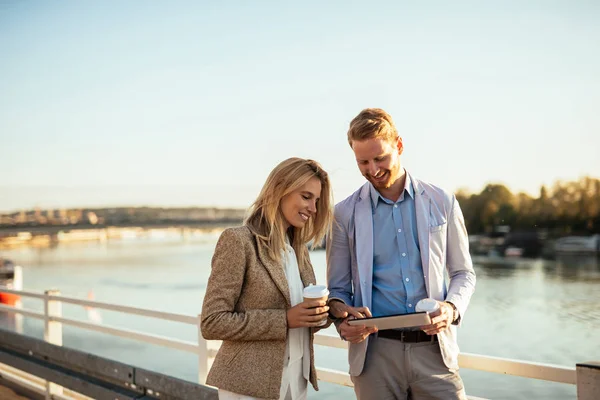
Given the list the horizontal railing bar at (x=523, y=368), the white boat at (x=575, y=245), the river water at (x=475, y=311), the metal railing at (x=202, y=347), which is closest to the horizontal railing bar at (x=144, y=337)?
the metal railing at (x=202, y=347)

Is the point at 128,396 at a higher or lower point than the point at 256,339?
lower

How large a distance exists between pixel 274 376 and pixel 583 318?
158ft

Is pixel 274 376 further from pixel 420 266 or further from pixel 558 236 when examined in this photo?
pixel 558 236

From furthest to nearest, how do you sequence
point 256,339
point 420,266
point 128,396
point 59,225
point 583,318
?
1. point 59,225
2. point 583,318
3. point 128,396
4. point 420,266
5. point 256,339

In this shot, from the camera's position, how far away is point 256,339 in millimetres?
2158

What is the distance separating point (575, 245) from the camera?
7769 centimetres

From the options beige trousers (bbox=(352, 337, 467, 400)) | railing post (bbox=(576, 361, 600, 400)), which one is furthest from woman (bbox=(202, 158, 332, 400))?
railing post (bbox=(576, 361, 600, 400))

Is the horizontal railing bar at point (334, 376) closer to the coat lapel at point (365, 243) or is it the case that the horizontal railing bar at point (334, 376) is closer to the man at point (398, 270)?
the man at point (398, 270)

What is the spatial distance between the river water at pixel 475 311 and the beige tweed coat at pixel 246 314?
656 inches

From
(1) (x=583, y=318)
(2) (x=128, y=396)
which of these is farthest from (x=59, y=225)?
(2) (x=128, y=396)

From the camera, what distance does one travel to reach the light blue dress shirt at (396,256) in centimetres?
232

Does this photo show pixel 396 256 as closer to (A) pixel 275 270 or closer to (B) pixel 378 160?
(B) pixel 378 160

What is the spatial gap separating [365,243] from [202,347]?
2254 millimetres

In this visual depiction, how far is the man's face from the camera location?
2.27 m
